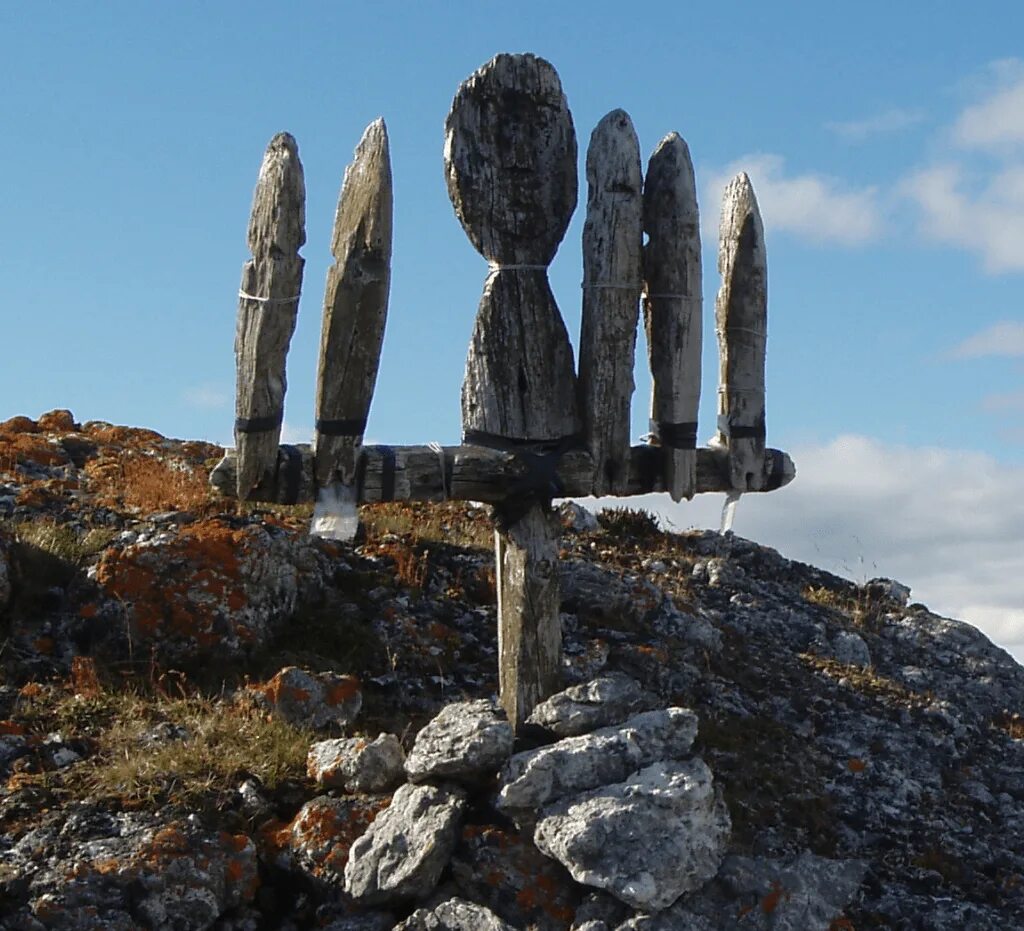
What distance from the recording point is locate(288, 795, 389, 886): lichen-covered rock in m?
6.95

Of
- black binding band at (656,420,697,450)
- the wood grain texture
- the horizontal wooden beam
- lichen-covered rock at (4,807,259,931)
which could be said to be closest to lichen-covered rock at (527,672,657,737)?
the wood grain texture

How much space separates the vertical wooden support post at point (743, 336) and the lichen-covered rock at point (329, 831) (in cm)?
291

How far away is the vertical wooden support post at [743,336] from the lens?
8023 millimetres

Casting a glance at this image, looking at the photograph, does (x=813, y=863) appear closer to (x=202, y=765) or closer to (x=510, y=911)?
(x=510, y=911)

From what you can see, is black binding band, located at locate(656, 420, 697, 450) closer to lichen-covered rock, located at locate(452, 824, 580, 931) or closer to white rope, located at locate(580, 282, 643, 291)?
white rope, located at locate(580, 282, 643, 291)

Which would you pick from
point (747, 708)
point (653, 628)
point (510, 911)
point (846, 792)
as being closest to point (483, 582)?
point (653, 628)

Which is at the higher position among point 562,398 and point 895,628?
point 562,398

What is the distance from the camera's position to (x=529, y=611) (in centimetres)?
754

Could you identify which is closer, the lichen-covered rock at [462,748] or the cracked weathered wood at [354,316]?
the cracked weathered wood at [354,316]

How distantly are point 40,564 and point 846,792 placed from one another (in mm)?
6012

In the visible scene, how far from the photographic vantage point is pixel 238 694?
8.50m

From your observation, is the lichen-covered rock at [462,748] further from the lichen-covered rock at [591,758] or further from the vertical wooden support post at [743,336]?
the vertical wooden support post at [743,336]

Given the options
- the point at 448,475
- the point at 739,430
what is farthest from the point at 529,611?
the point at 739,430

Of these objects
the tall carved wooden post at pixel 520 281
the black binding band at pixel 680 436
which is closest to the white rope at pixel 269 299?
the tall carved wooden post at pixel 520 281
